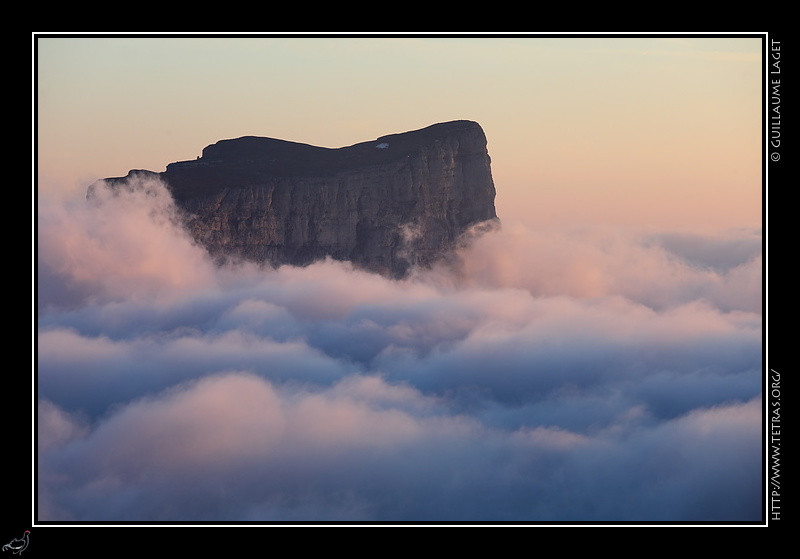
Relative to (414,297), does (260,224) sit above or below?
above
